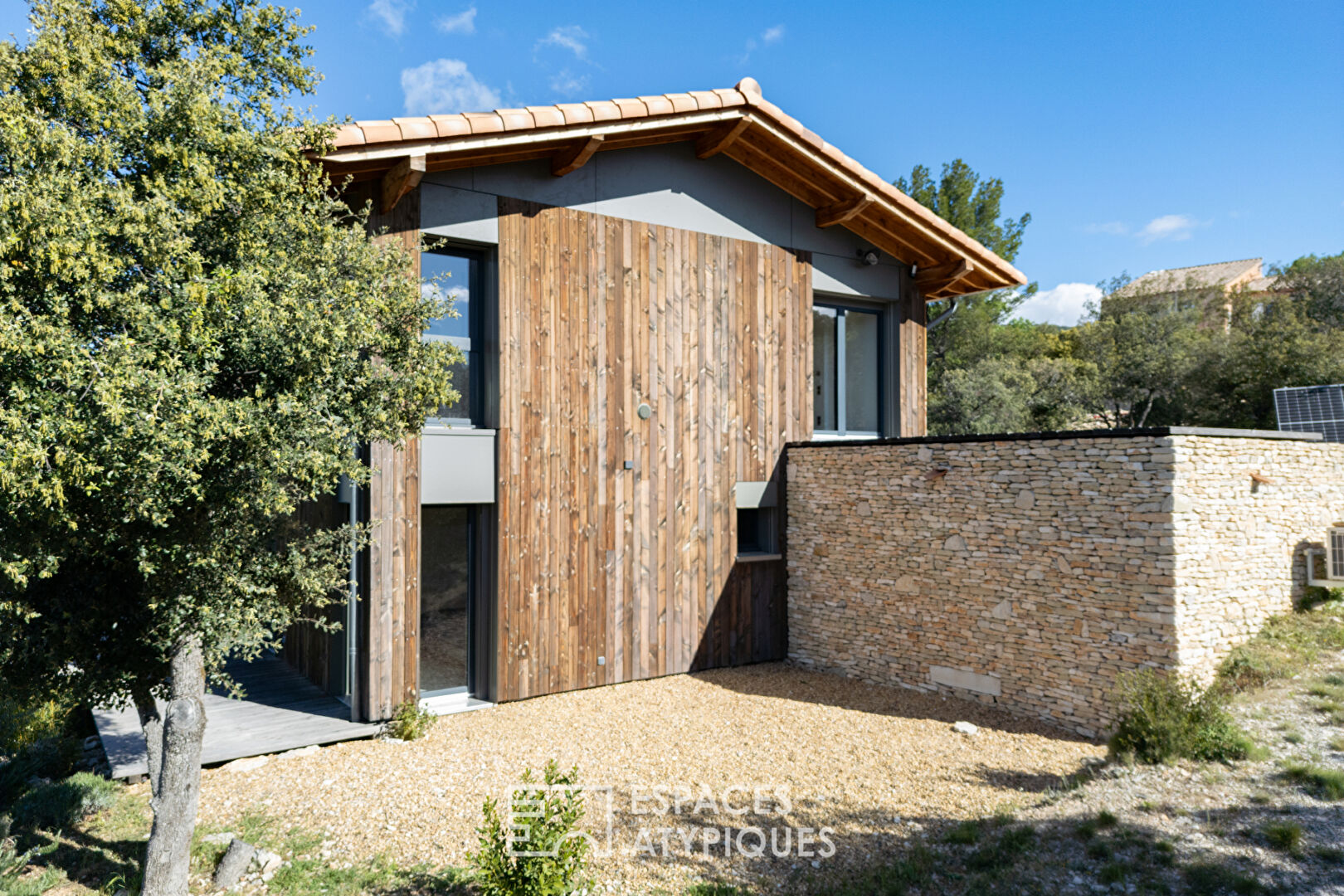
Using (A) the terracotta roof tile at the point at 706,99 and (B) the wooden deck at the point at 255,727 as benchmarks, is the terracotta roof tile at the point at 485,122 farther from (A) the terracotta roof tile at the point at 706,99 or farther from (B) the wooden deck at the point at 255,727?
(B) the wooden deck at the point at 255,727

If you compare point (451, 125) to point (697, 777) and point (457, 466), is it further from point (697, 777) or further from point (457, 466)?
point (697, 777)

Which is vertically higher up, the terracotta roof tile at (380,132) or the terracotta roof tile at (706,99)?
the terracotta roof tile at (706,99)

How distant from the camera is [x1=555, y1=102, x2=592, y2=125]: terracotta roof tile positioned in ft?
25.8

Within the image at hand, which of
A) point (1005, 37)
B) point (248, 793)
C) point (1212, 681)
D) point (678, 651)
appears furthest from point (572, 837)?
point (1005, 37)

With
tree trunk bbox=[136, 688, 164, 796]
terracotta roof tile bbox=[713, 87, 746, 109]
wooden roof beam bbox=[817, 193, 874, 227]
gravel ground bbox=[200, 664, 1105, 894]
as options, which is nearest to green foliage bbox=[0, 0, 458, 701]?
tree trunk bbox=[136, 688, 164, 796]

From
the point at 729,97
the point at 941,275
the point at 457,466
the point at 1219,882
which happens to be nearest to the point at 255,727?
the point at 457,466

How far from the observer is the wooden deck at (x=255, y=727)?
21.0 feet

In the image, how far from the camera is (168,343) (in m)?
3.51

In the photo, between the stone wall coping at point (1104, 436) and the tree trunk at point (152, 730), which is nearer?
the tree trunk at point (152, 730)

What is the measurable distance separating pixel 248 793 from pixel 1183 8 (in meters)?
16.1

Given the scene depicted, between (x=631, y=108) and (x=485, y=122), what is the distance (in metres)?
1.77

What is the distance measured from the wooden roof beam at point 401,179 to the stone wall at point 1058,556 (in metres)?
5.79

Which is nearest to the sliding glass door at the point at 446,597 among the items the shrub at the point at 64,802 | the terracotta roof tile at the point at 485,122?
the shrub at the point at 64,802

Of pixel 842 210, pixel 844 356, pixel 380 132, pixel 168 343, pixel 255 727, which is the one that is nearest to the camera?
pixel 168 343
